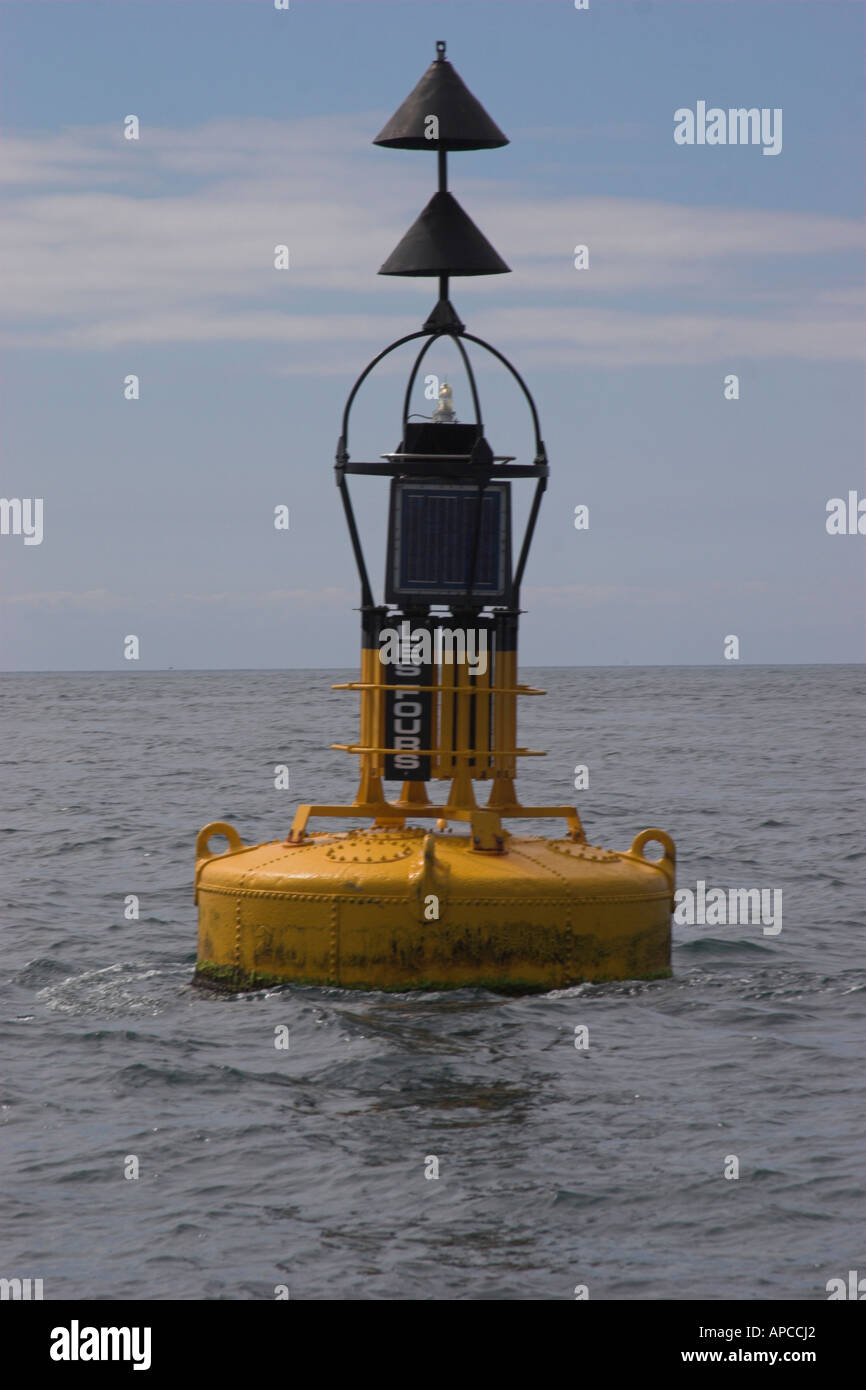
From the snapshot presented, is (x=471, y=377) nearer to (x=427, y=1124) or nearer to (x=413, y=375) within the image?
(x=413, y=375)

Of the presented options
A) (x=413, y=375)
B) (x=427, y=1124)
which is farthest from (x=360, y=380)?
(x=427, y=1124)

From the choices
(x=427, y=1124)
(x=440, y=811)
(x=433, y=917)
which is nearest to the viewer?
(x=427, y=1124)

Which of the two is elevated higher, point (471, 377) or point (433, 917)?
point (471, 377)

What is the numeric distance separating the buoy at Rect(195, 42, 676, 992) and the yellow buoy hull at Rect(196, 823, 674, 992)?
1cm

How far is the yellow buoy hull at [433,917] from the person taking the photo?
1312cm

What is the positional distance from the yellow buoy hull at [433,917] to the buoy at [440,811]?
14 mm

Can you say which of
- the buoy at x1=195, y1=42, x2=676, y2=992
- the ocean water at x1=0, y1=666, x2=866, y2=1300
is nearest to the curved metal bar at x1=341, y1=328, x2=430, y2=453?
the buoy at x1=195, y1=42, x2=676, y2=992

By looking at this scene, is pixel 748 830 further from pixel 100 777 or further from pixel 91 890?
pixel 100 777

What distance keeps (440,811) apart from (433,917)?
117cm

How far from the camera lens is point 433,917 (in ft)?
42.9

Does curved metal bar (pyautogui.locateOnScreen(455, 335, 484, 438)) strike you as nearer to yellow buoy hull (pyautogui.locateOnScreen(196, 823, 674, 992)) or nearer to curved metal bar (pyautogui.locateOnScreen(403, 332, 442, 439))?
curved metal bar (pyautogui.locateOnScreen(403, 332, 442, 439))

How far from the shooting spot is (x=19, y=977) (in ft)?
52.0

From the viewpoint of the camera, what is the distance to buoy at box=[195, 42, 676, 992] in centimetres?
1318
